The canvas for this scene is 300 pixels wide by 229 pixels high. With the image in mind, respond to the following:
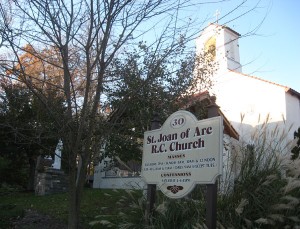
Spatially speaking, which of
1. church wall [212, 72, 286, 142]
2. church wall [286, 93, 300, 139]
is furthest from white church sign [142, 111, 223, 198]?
church wall [286, 93, 300, 139]

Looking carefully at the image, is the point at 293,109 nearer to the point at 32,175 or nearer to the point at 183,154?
the point at 32,175

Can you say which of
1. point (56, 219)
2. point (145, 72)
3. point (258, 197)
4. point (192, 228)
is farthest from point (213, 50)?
point (56, 219)

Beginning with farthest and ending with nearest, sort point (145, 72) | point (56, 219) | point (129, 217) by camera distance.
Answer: point (56, 219) < point (145, 72) < point (129, 217)

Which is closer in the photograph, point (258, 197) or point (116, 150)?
point (258, 197)

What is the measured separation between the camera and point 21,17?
21.9 feet

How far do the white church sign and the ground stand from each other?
3.97m

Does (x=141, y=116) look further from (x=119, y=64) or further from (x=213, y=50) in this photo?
(x=213, y=50)

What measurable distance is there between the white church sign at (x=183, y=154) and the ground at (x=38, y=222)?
3971 mm

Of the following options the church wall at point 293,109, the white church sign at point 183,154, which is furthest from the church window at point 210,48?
the church wall at point 293,109

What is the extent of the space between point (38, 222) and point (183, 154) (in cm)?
565

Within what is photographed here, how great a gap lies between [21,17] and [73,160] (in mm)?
2685

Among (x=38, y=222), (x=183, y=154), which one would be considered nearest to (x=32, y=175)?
(x=38, y=222)

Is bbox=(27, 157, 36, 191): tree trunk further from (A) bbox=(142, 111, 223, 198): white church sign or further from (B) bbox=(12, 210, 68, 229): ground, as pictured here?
(A) bbox=(142, 111, 223, 198): white church sign

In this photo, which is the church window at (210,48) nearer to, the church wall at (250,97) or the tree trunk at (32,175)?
the church wall at (250,97)
